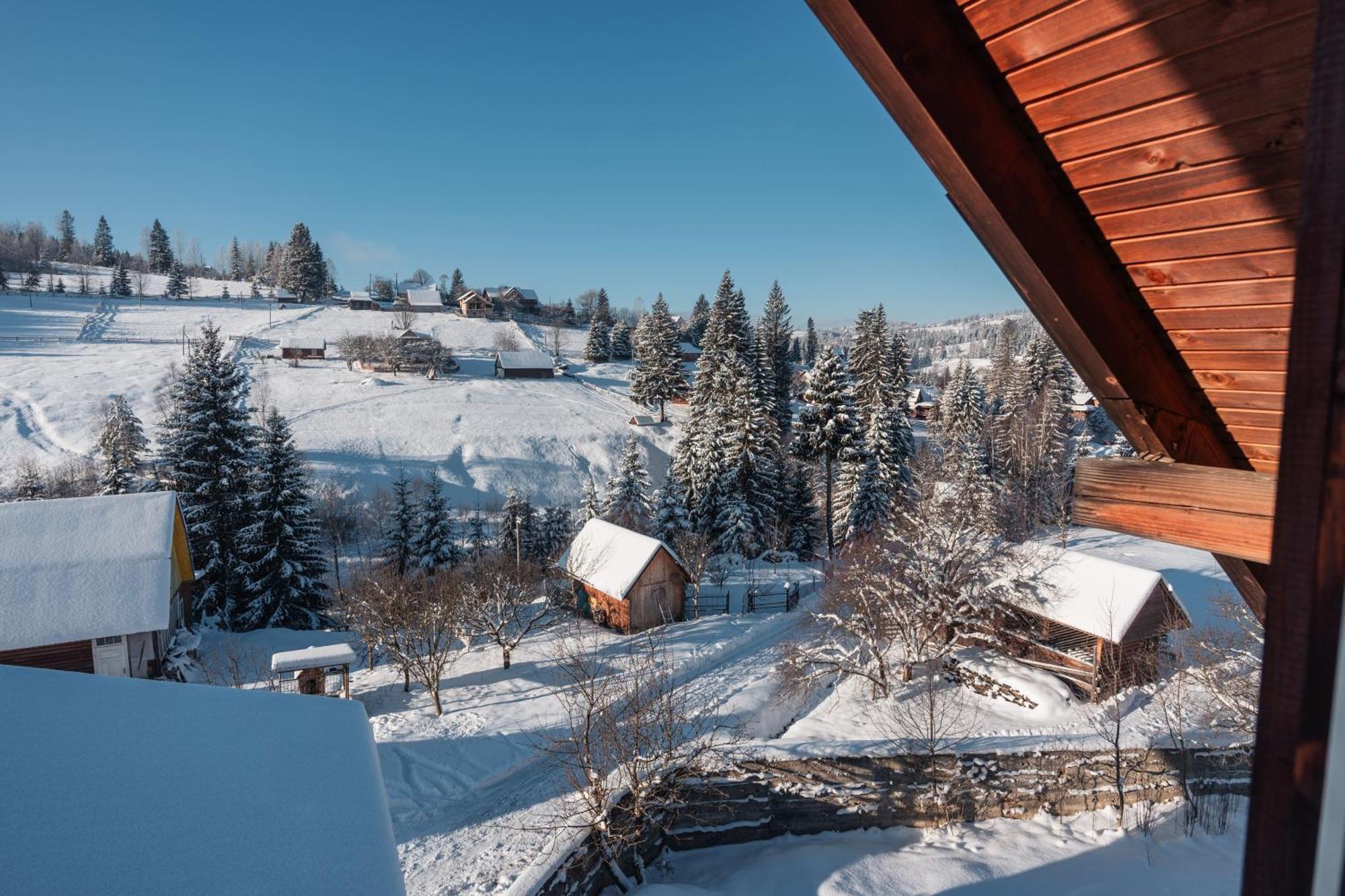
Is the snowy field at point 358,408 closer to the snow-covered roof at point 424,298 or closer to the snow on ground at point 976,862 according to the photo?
the snow-covered roof at point 424,298

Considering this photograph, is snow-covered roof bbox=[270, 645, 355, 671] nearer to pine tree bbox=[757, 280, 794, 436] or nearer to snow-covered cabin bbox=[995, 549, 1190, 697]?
snow-covered cabin bbox=[995, 549, 1190, 697]

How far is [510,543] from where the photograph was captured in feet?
105

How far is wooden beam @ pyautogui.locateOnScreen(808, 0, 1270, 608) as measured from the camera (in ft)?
6.44

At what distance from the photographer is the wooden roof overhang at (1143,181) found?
183cm

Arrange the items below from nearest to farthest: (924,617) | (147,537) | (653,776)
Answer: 1. (653,776)
2. (147,537)
3. (924,617)

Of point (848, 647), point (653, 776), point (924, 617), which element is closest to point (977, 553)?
point (924, 617)

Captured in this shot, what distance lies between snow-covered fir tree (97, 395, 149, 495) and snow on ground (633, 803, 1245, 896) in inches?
768

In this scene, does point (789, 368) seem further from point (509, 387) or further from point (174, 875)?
point (174, 875)

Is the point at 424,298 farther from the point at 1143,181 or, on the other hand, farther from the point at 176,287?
the point at 1143,181

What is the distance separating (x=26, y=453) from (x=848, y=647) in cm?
4312

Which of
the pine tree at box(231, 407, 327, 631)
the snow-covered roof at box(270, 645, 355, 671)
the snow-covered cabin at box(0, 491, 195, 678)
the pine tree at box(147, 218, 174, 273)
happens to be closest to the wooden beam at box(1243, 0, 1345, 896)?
the snow-covered roof at box(270, 645, 355, 671)

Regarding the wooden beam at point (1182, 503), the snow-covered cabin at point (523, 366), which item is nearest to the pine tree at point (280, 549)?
the wooden beam at point (1182, 503)

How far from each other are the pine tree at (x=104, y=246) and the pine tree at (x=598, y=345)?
81.6 meters

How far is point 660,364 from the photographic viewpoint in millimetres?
52312
